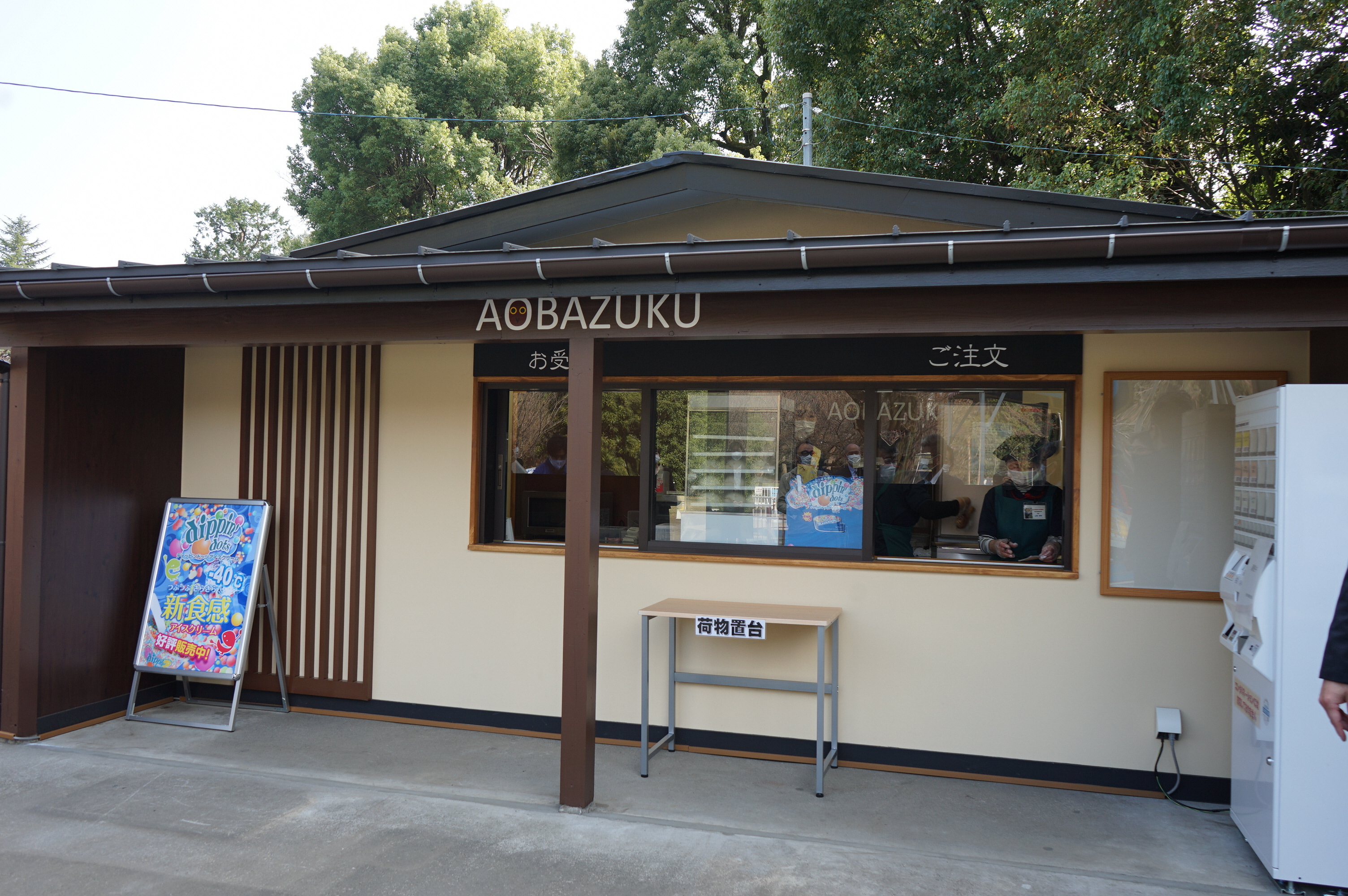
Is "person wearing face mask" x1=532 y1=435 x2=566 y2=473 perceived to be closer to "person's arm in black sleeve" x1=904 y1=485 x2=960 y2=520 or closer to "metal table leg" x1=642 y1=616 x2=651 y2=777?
"metal table leg" x1=642 y1=616 x2=651 y2=777

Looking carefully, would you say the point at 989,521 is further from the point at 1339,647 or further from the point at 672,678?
the point at 1339,647

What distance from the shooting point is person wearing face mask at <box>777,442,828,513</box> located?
5.78 m

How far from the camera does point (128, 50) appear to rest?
2136cm

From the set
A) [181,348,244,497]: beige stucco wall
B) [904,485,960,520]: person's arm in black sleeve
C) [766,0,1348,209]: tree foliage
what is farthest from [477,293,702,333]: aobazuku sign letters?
[766,0,1348,209]: tree foliage

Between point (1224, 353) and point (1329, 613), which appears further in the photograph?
point (1224, 353)

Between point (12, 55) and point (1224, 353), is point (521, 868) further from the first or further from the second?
Answer: point (12, 55)

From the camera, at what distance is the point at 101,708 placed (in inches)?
243

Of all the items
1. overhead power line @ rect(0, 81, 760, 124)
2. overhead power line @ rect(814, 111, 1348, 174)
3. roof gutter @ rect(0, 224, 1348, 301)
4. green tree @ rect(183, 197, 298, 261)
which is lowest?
roof gutter @ rect(0, 224, 1348, 301)

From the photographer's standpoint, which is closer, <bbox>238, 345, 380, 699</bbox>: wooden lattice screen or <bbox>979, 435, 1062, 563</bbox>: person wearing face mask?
<bbox>979, 435, 1062, 563</bbox>: person wearing face mask

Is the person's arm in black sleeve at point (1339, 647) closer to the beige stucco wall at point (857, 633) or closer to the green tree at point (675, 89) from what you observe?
the beige stucco wall at point (857, 633)

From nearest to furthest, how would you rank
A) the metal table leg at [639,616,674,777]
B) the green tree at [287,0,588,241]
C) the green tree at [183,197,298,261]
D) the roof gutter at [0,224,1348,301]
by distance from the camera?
the roof gutter at [0,224,1348,301], the metal table leg at [639,616,674,777], the green tree at [287,0,588,241], the green tree at [183,197,298,261]

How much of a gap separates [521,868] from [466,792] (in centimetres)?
105

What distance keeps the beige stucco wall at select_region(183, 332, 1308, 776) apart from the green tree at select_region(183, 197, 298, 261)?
3702cm

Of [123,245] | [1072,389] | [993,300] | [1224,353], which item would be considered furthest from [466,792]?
[123,245]
